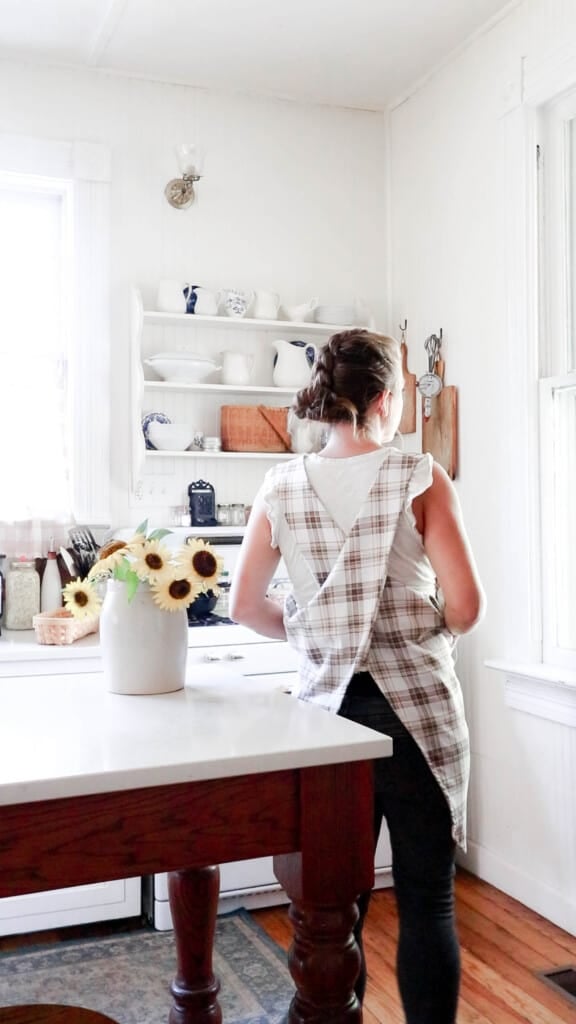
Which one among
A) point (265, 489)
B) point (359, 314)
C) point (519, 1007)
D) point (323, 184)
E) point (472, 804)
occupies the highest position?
point (323, 184)

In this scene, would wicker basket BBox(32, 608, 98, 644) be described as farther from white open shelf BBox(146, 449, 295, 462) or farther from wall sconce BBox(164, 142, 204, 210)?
wall sconce BBox(164, 142, 204, 210)

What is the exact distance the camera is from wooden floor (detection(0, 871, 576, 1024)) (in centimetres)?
227

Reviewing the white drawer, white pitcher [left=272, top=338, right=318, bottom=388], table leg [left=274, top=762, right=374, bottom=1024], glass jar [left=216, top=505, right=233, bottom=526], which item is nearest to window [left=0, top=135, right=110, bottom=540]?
glass jar [left=216, top=505, right=233, bottom=526]

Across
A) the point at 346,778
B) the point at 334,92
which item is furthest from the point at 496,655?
the point at 334,92

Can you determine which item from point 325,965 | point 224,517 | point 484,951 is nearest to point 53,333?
point 224,517

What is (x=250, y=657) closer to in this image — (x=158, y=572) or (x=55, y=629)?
(x=55, y=629)

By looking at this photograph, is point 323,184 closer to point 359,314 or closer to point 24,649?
point 359,314

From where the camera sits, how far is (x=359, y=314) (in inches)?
147

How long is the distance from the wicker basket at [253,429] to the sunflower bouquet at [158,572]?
1.95 m

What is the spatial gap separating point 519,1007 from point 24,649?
1.63m

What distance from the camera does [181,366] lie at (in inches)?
136

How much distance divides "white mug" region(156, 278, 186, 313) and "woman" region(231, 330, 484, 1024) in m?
1.81

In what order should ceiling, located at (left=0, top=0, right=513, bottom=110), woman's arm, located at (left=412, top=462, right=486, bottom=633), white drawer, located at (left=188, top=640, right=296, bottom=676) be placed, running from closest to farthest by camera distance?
woman's arm, located at (left=412, top=462, right=486, bottom=633) → white drawer, located at (left=188, top=640, right=296, bottom=676) → ceiling, located at (left=0, top=0, right=513, bottom=110)

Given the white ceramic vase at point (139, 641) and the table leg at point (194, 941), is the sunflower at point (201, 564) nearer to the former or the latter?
the white ceramic vase at point (139, 641)
